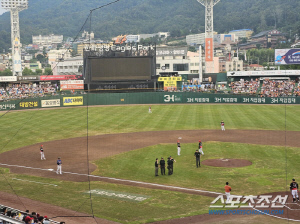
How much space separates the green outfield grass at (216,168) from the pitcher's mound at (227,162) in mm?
718

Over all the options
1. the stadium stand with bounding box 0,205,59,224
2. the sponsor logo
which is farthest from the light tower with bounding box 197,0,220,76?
the stadium stand with bounding box 0,205,59,224

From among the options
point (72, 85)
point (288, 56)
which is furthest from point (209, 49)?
point (72, 85)

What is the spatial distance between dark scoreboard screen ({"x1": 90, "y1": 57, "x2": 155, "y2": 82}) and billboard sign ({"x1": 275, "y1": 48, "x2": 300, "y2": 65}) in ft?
108

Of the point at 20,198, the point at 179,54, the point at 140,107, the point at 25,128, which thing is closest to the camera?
the point at 20,198

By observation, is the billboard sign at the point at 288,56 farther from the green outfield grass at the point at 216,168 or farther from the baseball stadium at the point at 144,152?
the green outfield grass at the point at 216,168

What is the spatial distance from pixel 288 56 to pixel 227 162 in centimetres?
6304

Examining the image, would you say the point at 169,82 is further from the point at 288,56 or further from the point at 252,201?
the point at 252,201

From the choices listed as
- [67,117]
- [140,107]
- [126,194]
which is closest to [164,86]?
[140,107]

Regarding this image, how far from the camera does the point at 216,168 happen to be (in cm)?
2756

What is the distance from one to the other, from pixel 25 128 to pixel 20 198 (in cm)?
2754

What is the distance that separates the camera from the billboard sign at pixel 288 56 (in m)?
84.0

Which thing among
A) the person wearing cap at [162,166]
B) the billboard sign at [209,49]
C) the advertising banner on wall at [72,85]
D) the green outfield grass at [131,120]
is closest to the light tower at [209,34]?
the billboard sign at [209,49]

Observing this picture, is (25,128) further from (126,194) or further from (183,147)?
(126,194)

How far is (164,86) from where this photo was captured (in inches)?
3054
